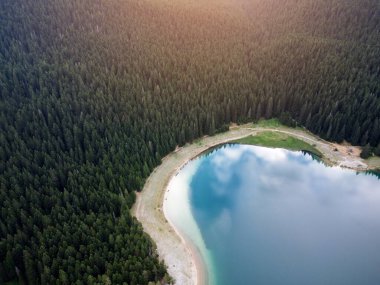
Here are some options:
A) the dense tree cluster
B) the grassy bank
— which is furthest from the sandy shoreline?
the dense tree cluster

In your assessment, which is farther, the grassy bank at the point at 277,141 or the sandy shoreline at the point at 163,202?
the grassy bank at the point at 277,141

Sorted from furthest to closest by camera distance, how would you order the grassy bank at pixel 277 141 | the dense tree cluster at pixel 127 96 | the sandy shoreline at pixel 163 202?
the grassy bank at pixel 277 141 < the sandy shoreline at pixel 163 202 < the dense tree cluster at pixel 127 96

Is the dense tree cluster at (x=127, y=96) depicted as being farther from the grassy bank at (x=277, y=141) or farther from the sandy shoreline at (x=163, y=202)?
the grassy bank at (x=277, y=141)

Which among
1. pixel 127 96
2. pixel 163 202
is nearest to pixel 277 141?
pixel 163 202

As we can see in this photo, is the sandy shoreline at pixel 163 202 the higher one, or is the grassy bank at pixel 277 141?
the sandy shoreline at pixel 163 202

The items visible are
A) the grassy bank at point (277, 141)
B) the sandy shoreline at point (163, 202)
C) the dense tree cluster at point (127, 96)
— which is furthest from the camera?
the grassy bank at point (277, 141)

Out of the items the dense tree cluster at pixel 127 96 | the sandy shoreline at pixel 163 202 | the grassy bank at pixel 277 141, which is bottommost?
the grassy bank at pixel 277 141

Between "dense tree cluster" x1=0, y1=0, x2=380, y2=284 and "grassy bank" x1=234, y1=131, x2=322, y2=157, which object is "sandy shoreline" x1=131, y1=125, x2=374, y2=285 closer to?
"grassy bank" x1=234, y1=131, x2=322, y2=157

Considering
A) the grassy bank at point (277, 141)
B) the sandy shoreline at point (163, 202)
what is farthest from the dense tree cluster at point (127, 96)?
the grassy bank at point (277, 141)
